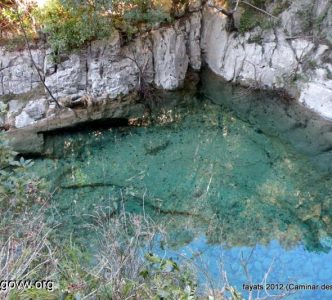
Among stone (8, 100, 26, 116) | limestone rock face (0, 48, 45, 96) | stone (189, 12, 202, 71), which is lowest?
stone (8, 100, 26, 116)

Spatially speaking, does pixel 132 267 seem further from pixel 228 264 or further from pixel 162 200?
pixel 162 200

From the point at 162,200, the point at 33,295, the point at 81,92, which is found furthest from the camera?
the point at 81,92

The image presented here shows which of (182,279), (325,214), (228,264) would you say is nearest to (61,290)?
(182,279)

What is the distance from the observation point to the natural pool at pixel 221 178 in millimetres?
→ 6113

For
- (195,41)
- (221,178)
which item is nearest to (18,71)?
(195,41)

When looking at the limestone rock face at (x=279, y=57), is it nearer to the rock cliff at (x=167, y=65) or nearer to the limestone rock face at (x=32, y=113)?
the rock cliff at (x=167, y=65)

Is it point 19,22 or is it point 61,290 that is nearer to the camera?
point 61,290

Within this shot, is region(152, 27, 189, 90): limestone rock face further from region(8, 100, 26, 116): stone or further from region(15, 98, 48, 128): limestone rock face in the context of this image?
region(8, 100, 26, 116): stone

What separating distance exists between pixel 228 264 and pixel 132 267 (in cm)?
285

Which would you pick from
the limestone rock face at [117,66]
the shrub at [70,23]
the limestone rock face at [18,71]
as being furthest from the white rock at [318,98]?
the limestone rock face at [18,71]

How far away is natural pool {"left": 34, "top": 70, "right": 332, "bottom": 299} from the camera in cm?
611

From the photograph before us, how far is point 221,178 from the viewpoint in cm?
769

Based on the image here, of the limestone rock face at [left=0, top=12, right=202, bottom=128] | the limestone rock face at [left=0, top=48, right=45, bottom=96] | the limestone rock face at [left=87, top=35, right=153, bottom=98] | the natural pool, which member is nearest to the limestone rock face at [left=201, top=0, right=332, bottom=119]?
the natural pool

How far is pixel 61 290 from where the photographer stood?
8.87ft
